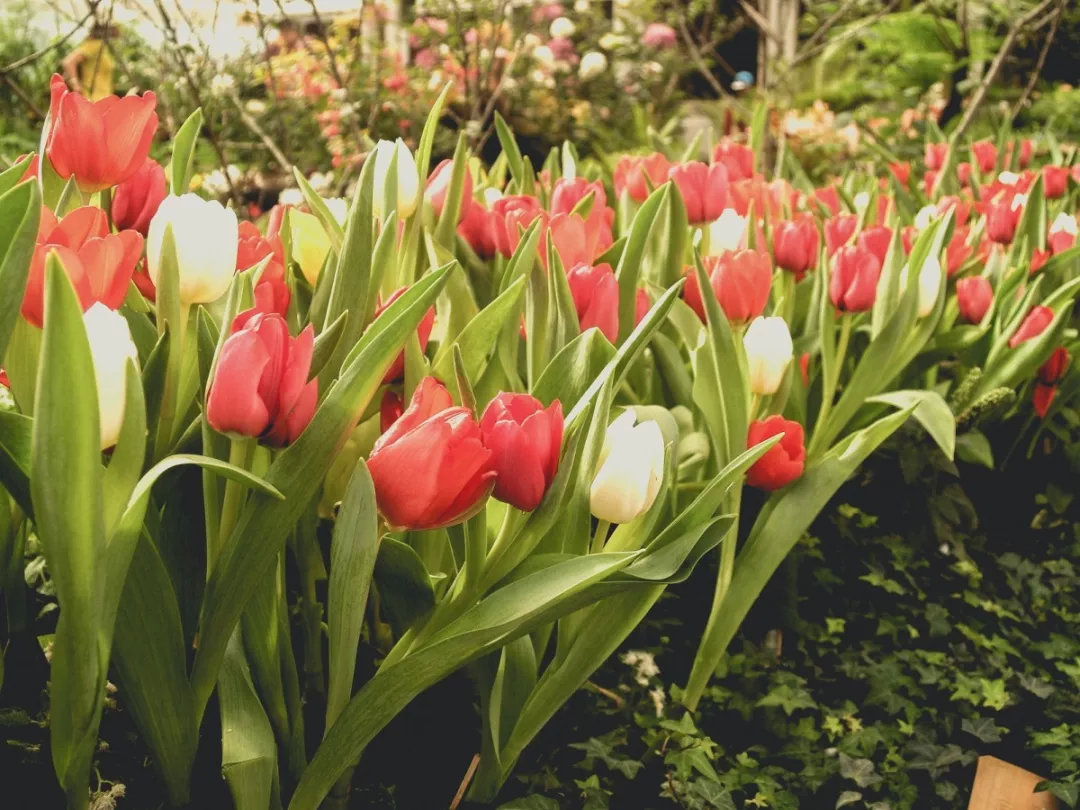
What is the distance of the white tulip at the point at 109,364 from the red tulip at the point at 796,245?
0.96 meters

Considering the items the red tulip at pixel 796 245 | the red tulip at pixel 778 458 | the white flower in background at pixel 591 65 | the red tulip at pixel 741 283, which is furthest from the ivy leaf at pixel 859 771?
the white flower in background at pixel 591 65

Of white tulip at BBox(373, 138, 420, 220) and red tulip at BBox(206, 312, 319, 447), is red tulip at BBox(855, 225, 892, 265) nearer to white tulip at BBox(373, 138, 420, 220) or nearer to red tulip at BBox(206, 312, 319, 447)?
white tulip at BBox(373, 138, 420, 220)

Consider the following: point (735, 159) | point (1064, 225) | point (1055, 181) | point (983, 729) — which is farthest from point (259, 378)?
point (1055, 181)

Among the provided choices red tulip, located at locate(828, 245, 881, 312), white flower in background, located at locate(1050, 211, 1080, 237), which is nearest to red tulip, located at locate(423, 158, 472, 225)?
red tulip, located at locate(828, 245, 881, 312)

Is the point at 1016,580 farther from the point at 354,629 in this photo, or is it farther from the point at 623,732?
the point at 354,629

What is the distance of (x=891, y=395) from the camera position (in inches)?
51.0

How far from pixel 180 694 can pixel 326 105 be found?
5.58 m

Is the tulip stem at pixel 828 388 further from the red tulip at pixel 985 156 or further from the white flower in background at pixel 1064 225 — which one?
the red tulip at pixel 985 156

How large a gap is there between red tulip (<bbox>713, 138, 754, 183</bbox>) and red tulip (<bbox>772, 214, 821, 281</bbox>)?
0.81 m

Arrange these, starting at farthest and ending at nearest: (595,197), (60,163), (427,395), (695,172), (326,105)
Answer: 1. (326,105)
2. (695,172)
3. (595,197)
4. (60,163)
5. (427,395)

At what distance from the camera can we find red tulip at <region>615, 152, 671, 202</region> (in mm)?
1656

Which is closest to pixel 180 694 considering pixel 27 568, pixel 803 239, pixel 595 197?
pixel 27 568

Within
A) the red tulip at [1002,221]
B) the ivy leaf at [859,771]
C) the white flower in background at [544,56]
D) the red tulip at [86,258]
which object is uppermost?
the red tulip at [86,258]

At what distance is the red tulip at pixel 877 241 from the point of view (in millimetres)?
1332
